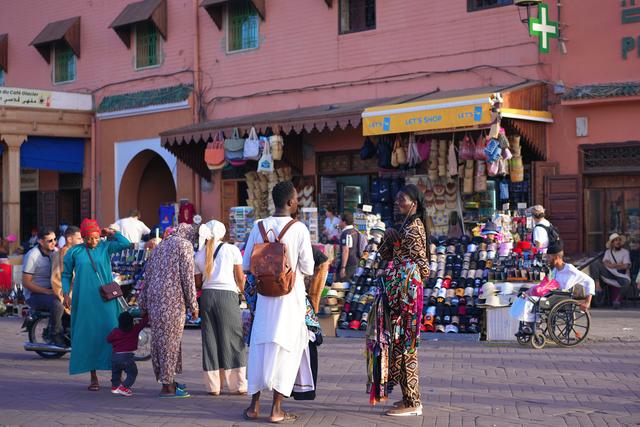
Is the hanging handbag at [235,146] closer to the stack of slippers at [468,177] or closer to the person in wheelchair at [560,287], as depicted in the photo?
the stack of slippers at [468,177]

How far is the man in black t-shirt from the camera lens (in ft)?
54.3

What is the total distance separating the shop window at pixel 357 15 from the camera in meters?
19.7

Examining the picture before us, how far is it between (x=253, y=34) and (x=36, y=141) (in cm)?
657

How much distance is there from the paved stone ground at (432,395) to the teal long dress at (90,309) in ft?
1.07

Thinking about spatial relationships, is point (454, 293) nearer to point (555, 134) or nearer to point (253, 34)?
point (555, 134)

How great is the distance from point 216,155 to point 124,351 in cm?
1161

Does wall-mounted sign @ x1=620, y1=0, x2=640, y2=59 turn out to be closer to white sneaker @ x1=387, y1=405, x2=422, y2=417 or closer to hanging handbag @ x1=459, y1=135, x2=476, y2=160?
hanging handbag @ x1=459, y1=135, x2=476, y2=160

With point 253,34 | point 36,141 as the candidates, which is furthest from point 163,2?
point 36,141

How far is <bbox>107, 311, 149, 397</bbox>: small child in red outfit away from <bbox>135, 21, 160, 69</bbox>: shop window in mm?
15431

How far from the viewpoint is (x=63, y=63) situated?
87.5 feet

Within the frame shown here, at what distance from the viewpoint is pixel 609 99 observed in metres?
16.2

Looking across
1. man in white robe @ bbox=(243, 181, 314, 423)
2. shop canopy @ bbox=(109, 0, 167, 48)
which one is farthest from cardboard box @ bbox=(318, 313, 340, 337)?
shop canopy @ bbox=(109, 0, 167, 48)

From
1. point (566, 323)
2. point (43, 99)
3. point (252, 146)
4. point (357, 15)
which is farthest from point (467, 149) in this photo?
point (43, 99)

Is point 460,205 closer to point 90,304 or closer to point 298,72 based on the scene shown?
point 298,72
